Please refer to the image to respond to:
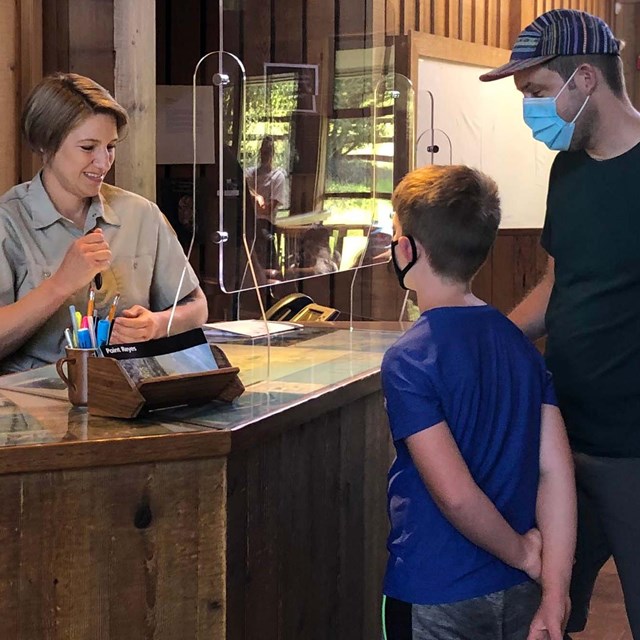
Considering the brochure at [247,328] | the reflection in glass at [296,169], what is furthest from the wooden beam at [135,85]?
the brochure at [247,328]

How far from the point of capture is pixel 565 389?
219 centimetres

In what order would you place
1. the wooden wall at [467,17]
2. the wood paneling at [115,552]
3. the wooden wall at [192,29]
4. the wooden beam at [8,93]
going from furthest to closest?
the wooden wall at [467,17], the wooden beam at [8,93], the wooden wall at [192,29], the wood paneling at [115,552]

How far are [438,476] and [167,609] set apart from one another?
50 centimetres

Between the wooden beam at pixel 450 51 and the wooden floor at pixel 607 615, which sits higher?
the wooden beam at pixel 450 51

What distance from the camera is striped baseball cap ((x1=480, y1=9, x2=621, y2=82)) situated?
2107mm

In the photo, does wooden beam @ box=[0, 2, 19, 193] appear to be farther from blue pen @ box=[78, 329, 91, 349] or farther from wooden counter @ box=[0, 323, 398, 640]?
blue pen @ box=[78, 329, 91, 349]

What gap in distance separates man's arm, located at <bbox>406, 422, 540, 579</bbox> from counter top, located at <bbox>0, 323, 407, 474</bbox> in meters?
0.31

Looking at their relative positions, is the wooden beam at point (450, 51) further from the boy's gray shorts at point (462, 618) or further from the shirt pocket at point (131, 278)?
the boy's gray shorts at point (462, 618)

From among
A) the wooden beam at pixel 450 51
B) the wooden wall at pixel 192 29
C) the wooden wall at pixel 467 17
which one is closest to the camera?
the wooden wall at pixel 192 29

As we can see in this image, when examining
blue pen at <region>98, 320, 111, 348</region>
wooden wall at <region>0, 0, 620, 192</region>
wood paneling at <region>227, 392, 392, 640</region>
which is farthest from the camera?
wooden wall at <region>0, 0, 620, 192</region>

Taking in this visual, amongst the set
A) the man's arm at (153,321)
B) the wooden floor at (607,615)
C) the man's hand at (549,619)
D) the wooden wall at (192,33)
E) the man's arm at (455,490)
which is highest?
the wooden wall at (192,33)

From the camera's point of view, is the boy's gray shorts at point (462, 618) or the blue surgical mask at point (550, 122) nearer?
the boy's gray shorts at point (462, 618)

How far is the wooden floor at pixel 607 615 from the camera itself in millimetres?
3625

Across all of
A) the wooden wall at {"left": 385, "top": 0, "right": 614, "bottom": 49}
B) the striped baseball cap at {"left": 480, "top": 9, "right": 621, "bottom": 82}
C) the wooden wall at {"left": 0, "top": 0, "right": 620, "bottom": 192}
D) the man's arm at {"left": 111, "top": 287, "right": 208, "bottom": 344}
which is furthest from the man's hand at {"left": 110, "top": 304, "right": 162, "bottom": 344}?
the wooden wall at {"left": 385, "top": 0, "right": 614, "bottom": 49}
